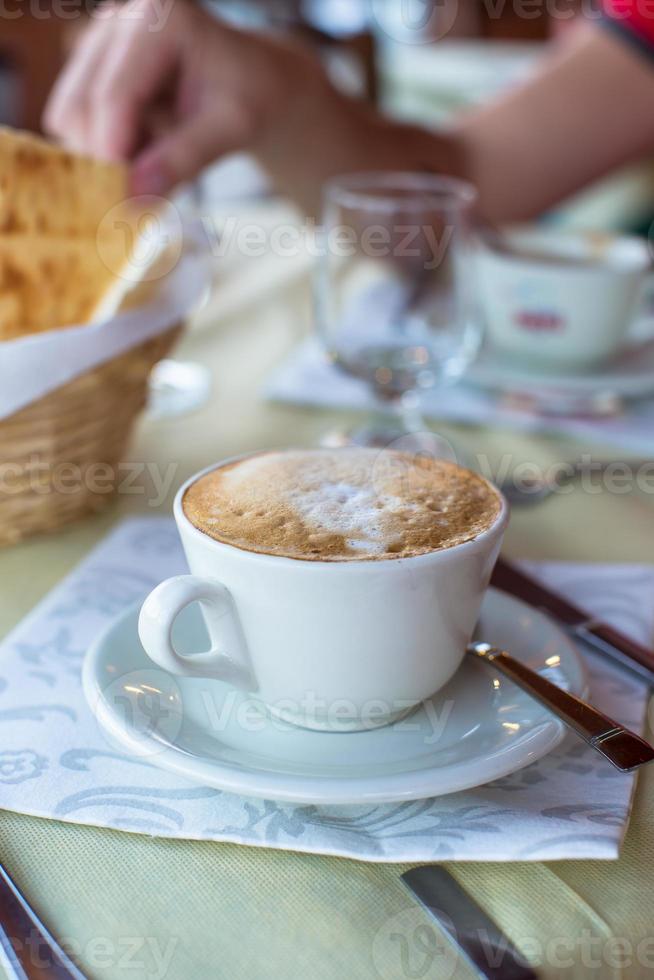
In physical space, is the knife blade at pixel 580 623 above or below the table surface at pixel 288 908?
below

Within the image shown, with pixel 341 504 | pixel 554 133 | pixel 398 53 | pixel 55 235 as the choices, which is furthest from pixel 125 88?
pixel 398 53

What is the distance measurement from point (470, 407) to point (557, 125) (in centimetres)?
67

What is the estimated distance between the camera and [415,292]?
0.76m

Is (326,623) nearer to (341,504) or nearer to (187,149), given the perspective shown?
(341,504)

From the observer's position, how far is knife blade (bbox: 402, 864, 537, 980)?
279 millimetres

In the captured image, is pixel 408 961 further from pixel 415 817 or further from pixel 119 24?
pixel 119 24

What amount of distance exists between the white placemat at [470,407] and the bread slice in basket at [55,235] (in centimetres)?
19

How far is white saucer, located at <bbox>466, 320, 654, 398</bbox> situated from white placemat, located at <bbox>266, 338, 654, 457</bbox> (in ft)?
0.05

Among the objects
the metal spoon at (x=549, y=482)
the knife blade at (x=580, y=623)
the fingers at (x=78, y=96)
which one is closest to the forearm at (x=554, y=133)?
the fingers at (x=78, y=96)

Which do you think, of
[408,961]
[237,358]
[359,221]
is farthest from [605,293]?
[408,961]

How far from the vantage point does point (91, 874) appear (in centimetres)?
32

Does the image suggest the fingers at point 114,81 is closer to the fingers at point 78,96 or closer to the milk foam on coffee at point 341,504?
the fingers at point 78,96

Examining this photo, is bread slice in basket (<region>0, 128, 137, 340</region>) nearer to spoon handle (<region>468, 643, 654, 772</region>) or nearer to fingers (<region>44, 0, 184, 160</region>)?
fingers (<region>44, 0, 184, 160</region>)

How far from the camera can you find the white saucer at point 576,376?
76 cm
